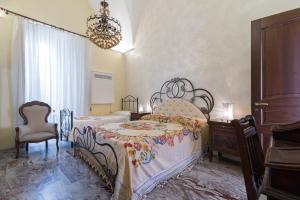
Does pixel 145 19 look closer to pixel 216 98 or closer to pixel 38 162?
pixel 216 98

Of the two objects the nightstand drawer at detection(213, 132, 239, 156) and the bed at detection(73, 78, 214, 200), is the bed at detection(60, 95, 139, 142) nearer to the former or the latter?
the bed at detection(73, 78, 214, 200)

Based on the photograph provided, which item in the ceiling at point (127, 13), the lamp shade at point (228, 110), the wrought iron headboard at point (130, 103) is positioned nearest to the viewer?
the lamp shade at point (228, 110)

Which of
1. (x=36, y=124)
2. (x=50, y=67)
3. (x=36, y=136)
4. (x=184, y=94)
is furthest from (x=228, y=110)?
(x=50, y=67)

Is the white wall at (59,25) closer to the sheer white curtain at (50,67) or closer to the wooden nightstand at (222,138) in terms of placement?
Answer: the sheer white curtain at (50,67)

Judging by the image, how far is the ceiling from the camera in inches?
186

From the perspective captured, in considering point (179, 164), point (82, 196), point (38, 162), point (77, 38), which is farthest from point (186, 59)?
point (38, 162)

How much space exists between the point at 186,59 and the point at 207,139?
182 centimetres

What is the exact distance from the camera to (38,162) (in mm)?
2875

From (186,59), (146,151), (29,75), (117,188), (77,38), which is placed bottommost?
(117,188)

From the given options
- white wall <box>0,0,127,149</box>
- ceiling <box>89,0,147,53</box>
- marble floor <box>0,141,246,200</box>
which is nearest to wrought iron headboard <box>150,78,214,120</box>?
marble floor <box>0,141,246,200</box>

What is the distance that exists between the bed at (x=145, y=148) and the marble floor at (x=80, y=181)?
0.14 metres

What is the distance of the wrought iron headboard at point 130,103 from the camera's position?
541 centimetres

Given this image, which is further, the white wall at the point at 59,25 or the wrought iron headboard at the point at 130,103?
the wrought iron headboard at the point at 130,103

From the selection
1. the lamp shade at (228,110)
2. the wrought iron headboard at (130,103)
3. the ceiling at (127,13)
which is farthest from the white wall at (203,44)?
the wrought iron headboard at (130,103)
